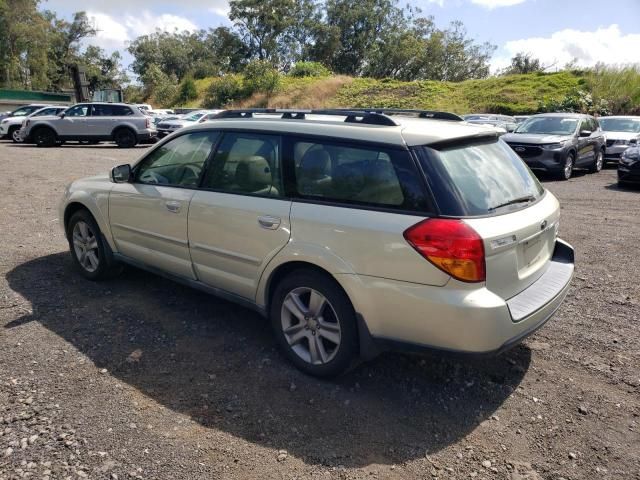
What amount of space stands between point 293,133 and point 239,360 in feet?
5.39

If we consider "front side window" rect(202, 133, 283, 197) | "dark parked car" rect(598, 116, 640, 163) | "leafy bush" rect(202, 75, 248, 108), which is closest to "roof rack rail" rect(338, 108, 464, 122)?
"front side window" rect(202, 133, 283, 197)

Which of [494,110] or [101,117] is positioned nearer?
[101,117]

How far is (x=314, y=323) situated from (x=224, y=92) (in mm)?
44369

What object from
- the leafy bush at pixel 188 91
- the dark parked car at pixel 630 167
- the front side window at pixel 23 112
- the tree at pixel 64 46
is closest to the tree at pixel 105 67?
the tree at pixel 64 46

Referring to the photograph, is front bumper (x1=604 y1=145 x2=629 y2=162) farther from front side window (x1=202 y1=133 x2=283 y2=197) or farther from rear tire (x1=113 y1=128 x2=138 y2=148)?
rear tire (x1=113 y1=128 x2=138 y2=148)

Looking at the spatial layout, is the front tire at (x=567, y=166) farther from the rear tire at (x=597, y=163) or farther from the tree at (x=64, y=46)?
the tree at (x=64, y=46)

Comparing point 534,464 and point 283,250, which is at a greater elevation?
point 283,250

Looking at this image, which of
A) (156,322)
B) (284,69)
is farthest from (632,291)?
(284,69)

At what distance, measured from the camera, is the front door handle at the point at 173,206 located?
3.93m

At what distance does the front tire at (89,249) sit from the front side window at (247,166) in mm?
1586

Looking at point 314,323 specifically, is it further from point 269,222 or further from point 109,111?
point 109,111

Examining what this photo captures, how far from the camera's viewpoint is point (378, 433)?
2.80 meters

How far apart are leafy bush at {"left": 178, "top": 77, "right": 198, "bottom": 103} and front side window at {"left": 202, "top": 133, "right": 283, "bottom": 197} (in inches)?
1912

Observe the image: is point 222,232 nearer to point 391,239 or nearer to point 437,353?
point 391,239
